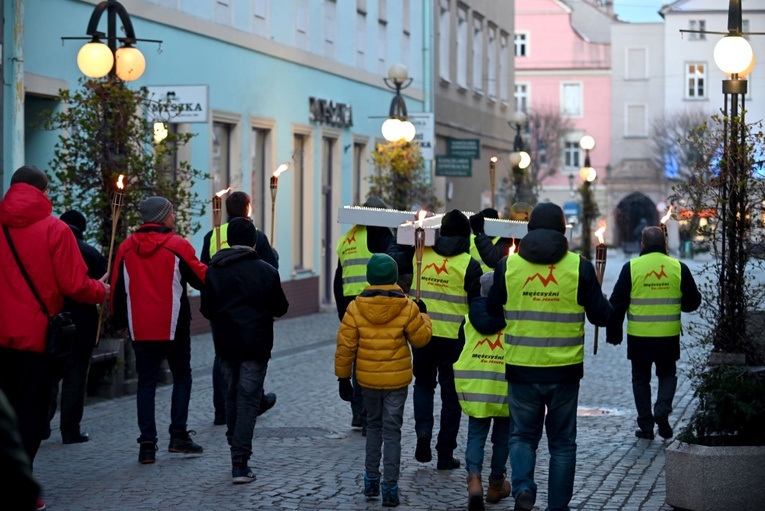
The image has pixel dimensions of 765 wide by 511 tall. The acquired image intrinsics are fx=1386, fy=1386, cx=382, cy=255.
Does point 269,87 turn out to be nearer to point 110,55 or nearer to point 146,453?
point 110,55

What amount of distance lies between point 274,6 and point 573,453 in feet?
57.9

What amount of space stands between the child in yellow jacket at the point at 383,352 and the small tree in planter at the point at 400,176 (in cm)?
1657

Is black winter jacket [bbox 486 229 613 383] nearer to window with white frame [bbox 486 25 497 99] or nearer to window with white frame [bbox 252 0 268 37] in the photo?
window with white frame [bbox 252 0 268 37]

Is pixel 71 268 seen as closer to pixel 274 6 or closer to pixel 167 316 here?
pixel 167 316

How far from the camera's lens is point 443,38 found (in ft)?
118

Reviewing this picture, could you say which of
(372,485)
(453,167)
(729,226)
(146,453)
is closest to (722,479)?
(372,485)

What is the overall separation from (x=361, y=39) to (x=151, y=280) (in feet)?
66.0

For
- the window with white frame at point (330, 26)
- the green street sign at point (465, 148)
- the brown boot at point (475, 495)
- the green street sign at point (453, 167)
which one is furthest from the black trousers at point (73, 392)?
the green street sign at point (465, 148)

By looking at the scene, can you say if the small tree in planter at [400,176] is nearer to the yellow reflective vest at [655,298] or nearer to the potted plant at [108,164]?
the potted plant at [108,164]

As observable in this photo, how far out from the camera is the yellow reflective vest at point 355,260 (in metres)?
10.7

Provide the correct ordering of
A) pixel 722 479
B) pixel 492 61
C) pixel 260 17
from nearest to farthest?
pixel 722 479 < pixel 260 17 < pixel 492 61

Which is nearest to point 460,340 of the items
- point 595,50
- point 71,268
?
point 71,268

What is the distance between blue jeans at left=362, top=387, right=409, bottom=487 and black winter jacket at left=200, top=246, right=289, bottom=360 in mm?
918

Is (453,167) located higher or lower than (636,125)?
lower
